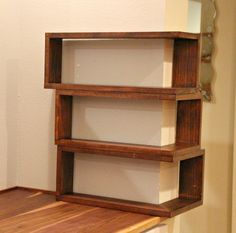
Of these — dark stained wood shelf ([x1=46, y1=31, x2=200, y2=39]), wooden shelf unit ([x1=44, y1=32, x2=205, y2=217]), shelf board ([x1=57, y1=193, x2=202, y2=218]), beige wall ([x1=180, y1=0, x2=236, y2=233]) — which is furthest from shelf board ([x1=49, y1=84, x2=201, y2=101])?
beige wall ([x1=180, y1=0, x2=236, y2=233])

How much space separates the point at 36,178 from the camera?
2.18 meters

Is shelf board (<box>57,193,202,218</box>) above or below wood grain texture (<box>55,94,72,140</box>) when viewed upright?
below

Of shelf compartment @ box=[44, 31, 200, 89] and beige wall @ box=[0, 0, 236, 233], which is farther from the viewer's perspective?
beige wall @ box=[0, 0, 236, 233]

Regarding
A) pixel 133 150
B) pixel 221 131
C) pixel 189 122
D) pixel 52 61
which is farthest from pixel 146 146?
pixel 221 131

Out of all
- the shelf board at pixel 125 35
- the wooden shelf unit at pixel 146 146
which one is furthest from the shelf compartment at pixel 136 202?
the shelf board at pixel 125 35

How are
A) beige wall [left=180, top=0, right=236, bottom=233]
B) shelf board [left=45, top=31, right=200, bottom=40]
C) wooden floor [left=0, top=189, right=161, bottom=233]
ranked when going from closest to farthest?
wooden floor [left=0, top=189, right=161, bottom=233] < shelf board [left=45, top=31, right=200, bottom=40] < beige wall [left=180, top=0, right=236, bottom=233]

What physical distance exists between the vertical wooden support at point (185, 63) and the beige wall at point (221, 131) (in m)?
1.26

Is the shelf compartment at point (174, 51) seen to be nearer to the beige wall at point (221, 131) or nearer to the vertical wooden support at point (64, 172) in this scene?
the vertical wooden support at point (64, 172)

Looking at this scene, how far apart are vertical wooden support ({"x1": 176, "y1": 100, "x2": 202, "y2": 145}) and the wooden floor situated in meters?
0.32

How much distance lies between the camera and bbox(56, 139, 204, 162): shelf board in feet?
5.93

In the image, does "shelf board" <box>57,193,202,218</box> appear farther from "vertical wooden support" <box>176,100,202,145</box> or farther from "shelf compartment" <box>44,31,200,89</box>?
"shelf compartment" <box>44,31,200,89</box>

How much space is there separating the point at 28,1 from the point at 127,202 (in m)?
0.87

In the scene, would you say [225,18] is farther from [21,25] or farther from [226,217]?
[21,25]

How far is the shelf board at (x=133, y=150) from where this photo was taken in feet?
5.93
